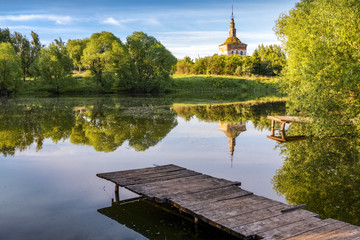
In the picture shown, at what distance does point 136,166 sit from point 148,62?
2526 inches

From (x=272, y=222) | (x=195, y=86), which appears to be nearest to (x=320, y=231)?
(x=272, y=222)

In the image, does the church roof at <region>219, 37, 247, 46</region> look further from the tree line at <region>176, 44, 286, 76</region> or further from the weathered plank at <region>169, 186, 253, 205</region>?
the weathered plank at <region>169, 186, 253, 205</region>

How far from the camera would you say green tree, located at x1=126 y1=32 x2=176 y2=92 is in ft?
248

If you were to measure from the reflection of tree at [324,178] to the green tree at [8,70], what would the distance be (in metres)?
56.9

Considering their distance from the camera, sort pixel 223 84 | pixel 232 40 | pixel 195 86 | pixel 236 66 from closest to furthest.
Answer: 1. pixel 195 86
2. pixel 223 84
3. pixel 236 66
4. pixel 232 40

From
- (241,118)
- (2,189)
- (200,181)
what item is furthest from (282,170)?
(241,118)

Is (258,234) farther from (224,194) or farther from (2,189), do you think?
(2,189)

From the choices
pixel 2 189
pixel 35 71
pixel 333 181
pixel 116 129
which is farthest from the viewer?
pixel 35 71

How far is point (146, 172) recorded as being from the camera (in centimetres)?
1069

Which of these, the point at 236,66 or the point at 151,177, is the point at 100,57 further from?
the point at 151,177

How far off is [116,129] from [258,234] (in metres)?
16.9

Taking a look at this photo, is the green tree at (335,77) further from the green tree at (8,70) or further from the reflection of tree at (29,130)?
the green tree at (8,70)

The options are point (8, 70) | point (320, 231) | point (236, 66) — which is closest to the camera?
point (320, 231)

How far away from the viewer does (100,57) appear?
69.1m
